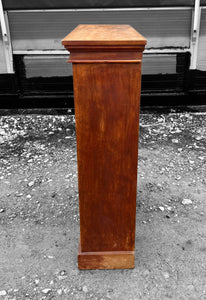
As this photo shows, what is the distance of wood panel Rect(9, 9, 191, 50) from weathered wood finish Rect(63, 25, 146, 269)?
10.00 feet

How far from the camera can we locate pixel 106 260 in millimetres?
2098

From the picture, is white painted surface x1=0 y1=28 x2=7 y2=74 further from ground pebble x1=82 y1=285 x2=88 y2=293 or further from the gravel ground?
ground pebble x1=82 y1=285 x2=88 y2=293

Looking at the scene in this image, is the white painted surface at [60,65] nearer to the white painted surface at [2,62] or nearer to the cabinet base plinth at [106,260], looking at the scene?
the white painted surface at [2,62]

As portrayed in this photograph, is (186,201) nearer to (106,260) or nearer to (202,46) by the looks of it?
(106,260)

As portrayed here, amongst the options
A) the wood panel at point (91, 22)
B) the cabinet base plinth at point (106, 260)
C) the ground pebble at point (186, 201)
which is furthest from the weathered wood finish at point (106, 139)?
the wood panel at point (91, 22)

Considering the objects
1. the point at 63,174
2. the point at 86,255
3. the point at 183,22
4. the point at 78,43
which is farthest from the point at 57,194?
the point at 183,22

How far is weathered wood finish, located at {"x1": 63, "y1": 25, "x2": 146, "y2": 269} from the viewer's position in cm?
158

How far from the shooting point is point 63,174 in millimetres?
3311

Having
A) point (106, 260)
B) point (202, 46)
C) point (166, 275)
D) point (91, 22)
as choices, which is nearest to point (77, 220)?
point (106, 260)

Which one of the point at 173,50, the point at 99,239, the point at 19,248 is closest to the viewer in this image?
the point at 99,239

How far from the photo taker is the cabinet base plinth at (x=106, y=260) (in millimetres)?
2078

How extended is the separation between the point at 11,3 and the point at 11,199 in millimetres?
3088

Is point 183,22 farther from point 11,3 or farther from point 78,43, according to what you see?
point 78,43

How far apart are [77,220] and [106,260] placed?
0.60 m
